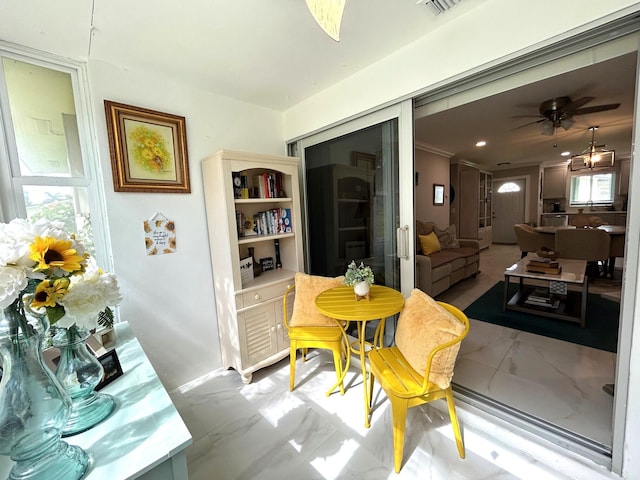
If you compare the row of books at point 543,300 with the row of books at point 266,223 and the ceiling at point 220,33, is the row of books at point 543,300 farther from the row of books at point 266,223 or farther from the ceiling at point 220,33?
the ceiling at point 220,33

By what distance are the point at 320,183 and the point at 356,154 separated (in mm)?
505

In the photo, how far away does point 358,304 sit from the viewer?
5.86 ft

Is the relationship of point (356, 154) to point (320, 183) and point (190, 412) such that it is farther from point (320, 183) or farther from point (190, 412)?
point (190, 412)

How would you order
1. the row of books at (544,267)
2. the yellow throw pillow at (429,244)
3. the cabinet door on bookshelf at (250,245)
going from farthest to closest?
the yellow throw pillow at (429,244), the row of books at (544,267), the cabinet door on bookshelf at (250,245)

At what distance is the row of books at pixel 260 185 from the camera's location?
2309mm

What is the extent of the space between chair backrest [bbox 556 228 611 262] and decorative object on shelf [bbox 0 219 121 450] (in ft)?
17.5

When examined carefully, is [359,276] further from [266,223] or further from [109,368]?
[109,368]

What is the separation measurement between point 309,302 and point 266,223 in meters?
0.86

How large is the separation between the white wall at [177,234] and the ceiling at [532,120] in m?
1.70

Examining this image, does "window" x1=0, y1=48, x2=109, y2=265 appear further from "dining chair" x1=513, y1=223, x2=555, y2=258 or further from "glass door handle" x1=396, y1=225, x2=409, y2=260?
"dining chair" x1=513, y1=223, x2=555, y2=258

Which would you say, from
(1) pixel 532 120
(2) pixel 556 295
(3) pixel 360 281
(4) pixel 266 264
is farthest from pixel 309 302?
(1) pixel 532 120

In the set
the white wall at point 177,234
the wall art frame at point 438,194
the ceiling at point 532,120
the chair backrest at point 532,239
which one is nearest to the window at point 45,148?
the white wall at point 177,234

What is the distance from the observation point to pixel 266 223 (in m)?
2.48

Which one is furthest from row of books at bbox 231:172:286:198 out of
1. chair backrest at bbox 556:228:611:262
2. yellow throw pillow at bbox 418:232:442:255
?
chair backrest at bbox 556:228:611:262
